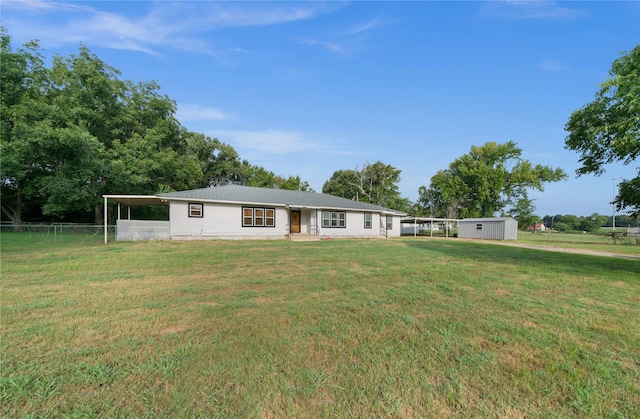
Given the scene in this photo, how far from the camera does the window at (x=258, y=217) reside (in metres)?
17.0

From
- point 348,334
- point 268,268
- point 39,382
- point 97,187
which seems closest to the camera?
point 39,382

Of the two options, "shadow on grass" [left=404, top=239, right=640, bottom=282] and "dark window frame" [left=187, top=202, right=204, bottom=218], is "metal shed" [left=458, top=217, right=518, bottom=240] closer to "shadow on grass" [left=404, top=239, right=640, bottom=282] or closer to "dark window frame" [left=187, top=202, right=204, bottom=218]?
"shadow on grass" [left=404, top=239, right=640, bottom=282]

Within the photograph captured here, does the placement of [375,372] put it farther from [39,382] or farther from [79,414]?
[39,382]

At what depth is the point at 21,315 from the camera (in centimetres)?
352

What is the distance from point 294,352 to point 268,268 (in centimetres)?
453

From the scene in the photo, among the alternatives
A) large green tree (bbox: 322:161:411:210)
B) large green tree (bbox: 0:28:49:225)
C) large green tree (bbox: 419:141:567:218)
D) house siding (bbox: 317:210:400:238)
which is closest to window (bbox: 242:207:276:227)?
house siding (bbox: 317:210:400:238)

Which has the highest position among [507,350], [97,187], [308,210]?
[97,187]

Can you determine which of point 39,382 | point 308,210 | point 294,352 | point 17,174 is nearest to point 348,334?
point 294,352

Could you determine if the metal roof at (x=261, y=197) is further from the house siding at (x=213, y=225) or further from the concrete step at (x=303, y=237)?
the concrete step at (x=303, y=237)

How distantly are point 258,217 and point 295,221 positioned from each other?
10.2 feet

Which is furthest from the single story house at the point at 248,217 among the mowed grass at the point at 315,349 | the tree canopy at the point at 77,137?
the mowed grass at the point at 315,349

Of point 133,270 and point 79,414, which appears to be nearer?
point 79,414

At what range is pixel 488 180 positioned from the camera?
124ft

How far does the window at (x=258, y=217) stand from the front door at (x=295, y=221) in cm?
178
